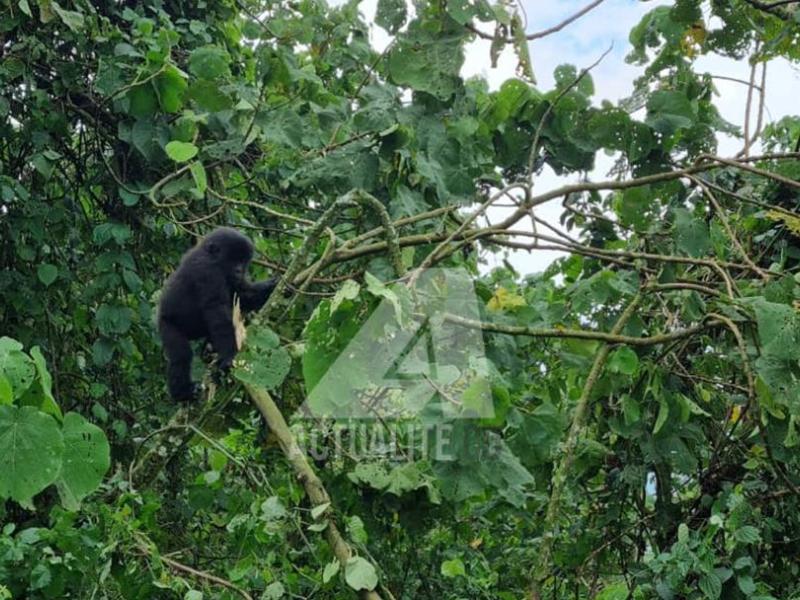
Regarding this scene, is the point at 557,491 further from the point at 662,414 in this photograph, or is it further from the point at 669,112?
the point at 669,112

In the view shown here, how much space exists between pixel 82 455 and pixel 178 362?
238 centimetres

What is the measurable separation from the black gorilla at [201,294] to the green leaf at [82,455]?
2239 mm

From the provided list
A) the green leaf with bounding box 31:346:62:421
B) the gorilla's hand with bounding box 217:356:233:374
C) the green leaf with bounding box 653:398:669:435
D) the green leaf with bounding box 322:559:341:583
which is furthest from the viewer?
the gorilla's hand with bounding box 217:356:233:374

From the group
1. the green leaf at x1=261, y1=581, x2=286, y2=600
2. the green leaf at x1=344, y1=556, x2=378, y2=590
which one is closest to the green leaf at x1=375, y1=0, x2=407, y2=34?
the green leaf at x1=344, y1=556, x2=378, y2=590

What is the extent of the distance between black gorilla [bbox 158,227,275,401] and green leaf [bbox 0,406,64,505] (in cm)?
243

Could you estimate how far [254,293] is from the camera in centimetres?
475

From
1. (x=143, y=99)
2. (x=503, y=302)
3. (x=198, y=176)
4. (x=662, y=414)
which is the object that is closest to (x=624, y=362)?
(x=662, y=414)

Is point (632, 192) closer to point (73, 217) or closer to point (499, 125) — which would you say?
point (499, 125)

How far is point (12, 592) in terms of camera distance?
10.3 ft

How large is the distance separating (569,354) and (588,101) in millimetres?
953

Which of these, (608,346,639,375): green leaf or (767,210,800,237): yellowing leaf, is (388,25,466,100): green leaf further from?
(767,210,800,237): yellowing leaf

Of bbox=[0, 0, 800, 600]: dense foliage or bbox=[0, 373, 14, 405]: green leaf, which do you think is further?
bbox=[0, 0, 800, 600]: dense foliage

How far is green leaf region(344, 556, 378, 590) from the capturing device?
9.98ft

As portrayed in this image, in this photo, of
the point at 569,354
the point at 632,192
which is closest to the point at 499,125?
the point at 632,192
